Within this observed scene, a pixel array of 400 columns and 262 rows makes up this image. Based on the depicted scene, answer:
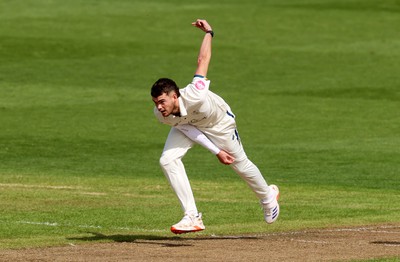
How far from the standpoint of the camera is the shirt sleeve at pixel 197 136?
47.4ft

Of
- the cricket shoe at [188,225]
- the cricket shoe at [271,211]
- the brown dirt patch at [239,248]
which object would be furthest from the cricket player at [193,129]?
the brown dirt patch at [239,248]

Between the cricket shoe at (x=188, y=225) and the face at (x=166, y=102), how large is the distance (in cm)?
124

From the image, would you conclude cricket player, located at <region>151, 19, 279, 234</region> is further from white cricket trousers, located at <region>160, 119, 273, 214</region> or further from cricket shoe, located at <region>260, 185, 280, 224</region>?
cricket shoe, located at <region>260, 185, 280, 224</region>

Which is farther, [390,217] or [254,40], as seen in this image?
[254,40]

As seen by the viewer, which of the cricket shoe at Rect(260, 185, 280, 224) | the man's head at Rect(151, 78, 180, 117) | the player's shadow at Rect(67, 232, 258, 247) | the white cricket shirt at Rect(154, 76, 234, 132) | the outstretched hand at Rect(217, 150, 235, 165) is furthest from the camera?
the cricket shoe at Rect(260, 185, 280, 224)

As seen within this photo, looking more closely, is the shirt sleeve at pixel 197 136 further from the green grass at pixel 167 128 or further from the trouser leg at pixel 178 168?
the green grass at pixel 167 128

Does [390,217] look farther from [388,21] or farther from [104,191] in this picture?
[388,21]

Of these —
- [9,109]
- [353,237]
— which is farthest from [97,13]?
[353,237]

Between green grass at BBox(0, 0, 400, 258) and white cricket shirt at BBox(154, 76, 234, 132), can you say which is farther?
green grass at BBox(0, 0, 400, 258)

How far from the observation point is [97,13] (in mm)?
46281

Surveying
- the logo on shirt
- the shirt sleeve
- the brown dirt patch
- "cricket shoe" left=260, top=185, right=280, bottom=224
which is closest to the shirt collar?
the logo on shirt

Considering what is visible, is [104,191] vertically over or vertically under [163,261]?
under

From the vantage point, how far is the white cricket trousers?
14484mm

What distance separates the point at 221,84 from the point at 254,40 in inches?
297
